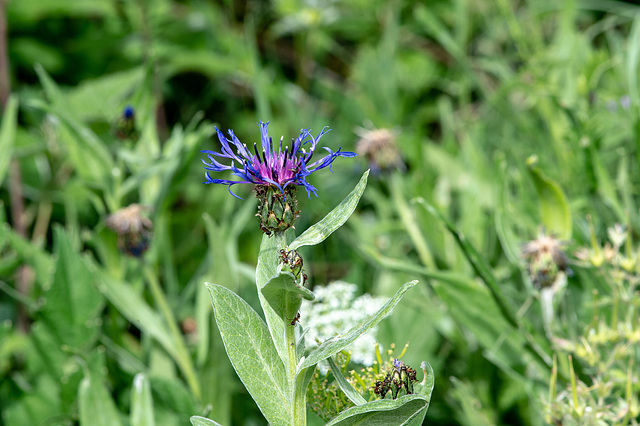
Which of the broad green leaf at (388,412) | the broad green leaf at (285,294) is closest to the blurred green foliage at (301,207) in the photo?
the broad green leaf at (388,412)

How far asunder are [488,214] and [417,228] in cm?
19

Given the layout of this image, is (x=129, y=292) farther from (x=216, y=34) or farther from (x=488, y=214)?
(x=216, y=34)

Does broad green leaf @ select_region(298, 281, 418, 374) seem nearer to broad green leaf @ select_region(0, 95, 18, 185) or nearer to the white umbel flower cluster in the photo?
the white umbel flower cluster

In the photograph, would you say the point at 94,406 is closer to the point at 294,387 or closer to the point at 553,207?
the point at 294,387

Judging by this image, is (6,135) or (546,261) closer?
(546,261)

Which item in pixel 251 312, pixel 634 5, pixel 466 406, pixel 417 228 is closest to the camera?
pixel 251 312

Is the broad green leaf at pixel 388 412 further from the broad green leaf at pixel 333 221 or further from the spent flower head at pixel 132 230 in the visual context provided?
the spent flower head at pixel 132 230

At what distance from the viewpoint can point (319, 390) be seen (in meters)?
0.79

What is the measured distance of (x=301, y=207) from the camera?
5.67ft

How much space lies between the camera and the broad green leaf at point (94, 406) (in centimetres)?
93

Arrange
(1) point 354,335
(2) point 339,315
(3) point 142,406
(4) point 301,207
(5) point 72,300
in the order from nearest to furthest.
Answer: (1) point 354,335, (3) point 142,406, (2) point 339,315, (5) point 72,300, (4) point 301,207

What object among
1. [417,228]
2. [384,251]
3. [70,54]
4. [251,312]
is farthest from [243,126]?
[251,312]

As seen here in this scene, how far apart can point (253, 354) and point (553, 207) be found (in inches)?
25.4

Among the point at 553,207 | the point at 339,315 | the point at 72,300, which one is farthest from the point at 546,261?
the point at 72,300
